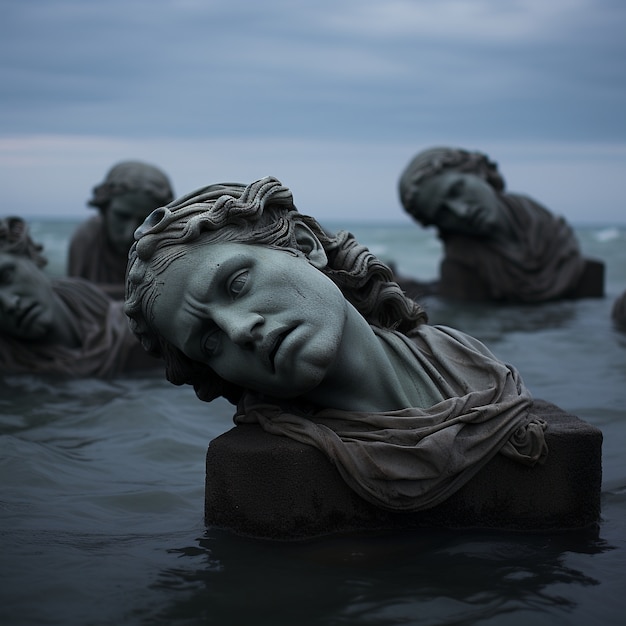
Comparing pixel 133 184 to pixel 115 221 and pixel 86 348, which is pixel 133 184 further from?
pixel 86 348

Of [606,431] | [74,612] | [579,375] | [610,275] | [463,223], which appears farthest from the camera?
[610,275]

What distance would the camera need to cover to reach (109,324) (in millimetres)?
7711

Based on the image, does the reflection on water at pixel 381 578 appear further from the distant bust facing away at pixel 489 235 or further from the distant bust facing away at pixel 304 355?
the distant bust facing away at pixel 489 235

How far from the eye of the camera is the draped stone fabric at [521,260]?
→ 1152cm

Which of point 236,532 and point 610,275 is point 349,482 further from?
point 610,275

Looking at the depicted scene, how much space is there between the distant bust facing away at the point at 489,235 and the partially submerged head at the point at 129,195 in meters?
2.77

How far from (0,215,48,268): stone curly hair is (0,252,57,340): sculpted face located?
44mm

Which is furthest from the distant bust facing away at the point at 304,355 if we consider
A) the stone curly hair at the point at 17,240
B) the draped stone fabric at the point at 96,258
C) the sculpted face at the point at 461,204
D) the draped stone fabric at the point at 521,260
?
the draped stone fabric at the point at 521,260

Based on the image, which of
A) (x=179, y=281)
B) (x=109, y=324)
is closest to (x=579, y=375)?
(x=109, y=324)

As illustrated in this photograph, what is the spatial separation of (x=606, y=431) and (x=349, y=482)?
235cm

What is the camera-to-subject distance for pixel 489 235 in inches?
449

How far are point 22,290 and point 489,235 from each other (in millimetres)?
5485

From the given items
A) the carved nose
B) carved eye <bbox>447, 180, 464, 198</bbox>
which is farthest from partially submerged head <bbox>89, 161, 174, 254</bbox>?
the carved nose

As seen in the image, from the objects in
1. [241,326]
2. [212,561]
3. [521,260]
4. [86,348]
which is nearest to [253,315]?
[241,326]
